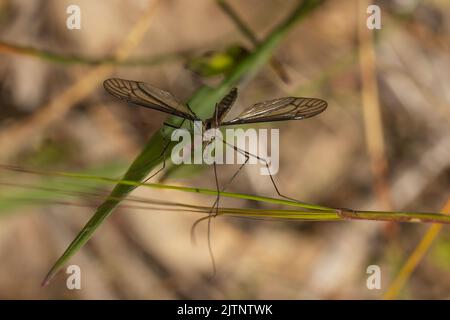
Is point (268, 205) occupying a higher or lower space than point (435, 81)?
lower

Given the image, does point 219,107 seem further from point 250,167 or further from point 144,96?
point 250,167

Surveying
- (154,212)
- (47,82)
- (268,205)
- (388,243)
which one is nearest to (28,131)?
(47,82)

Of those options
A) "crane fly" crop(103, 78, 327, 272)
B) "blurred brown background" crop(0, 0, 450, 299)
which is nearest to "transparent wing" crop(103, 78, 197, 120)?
"crane fly" crop(103, 78, 327, 272)

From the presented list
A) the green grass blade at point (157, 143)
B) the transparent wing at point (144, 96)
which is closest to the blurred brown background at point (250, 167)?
the green grass blade at point (157, 143)

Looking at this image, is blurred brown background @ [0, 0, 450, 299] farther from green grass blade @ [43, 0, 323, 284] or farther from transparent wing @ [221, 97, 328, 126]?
transparent wing @ [221, 97, 328, 126]
